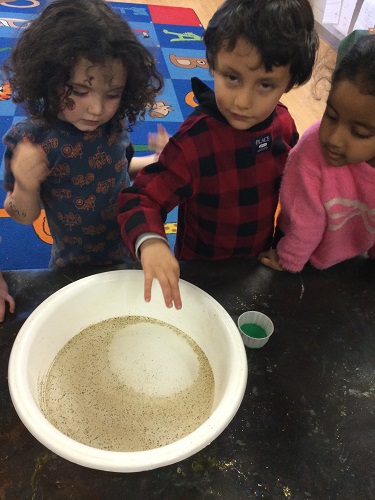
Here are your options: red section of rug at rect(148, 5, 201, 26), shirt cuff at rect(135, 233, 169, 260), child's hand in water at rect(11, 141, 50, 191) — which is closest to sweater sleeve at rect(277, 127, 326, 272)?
shirt cuff at rect(135, 233, 169, 260)

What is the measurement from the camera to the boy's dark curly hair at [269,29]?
756 millimetres

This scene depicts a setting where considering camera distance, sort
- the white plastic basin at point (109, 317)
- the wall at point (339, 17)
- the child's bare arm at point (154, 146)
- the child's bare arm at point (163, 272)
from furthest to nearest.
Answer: the wall at point (339, 17) → the child's bare arm at point (154, 146) → the child's bare arm at point (163, 272) → the white plastic basin at point (109, 317)

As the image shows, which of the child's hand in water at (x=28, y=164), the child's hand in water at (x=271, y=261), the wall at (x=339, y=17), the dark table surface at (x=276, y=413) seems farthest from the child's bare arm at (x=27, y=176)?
the wall at (x=339, y=17)

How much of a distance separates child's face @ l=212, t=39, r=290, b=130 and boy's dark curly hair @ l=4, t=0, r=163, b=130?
0.73 feet

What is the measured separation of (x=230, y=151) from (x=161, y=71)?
2.32m

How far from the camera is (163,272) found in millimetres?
728

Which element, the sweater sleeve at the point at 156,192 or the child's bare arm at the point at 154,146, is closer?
the sweater sleeve at the point at 156,192

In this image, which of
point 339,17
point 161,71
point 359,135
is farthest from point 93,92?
point 339,17

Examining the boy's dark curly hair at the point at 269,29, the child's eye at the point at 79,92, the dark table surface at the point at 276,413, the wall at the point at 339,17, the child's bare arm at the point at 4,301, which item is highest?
the boy's dark curly hair at the point at 269,29

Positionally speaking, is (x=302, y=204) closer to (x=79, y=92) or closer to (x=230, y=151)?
(x=230, y=151)

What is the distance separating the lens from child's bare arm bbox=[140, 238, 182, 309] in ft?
2.36

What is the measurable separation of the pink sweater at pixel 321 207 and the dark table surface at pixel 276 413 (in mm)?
52

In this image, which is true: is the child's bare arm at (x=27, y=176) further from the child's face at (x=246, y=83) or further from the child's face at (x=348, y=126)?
the child's face at (x=348, y=126)

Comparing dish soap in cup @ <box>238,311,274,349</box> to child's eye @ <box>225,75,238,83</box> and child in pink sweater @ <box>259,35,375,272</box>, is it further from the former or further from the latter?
child's eye @ <box>225,75,238,83</box>
